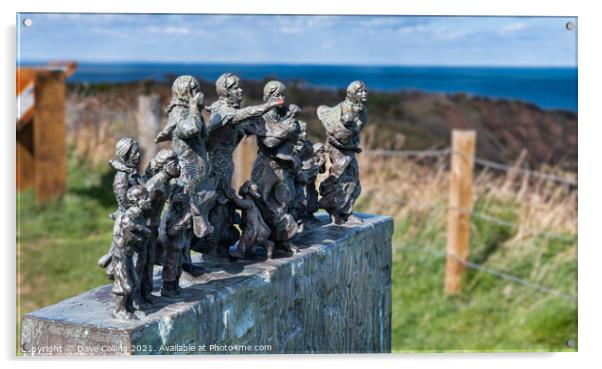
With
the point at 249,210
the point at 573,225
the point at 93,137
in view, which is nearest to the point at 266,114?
the point at 249,210

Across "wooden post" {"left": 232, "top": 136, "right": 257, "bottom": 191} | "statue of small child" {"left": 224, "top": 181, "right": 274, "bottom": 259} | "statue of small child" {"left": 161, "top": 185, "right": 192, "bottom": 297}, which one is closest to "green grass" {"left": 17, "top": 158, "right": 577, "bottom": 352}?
"wooden post" {"left": 232, "top": 136, "right": 257, "bottom": 191}

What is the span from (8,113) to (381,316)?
108 inches

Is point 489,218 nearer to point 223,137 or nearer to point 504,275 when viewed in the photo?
point 504,275

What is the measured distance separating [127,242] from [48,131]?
5.53m

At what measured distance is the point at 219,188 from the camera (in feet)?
17.8

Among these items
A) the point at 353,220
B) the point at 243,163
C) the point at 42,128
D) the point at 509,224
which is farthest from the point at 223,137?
the point at 243,163

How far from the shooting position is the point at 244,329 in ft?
17.1

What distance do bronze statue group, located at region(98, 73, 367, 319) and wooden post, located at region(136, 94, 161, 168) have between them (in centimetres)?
432

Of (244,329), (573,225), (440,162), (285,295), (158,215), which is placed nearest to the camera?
(158,215)

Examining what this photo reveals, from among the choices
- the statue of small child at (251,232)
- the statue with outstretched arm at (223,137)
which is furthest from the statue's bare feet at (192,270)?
the statue of small child at (251,232)

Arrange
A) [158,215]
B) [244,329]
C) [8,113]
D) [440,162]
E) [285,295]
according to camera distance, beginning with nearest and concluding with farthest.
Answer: [158,215] → [244,329] → [285,295] → [8,113] → [440,162]

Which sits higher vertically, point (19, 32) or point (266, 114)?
point (19, 32)

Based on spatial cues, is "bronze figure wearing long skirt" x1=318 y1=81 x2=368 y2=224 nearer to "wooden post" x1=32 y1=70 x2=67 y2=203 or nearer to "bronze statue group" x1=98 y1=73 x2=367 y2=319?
"bronze statue group" x1=98 y1=73 x2=367 y2=319

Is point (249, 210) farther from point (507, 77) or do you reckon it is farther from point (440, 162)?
point (507, 77)
